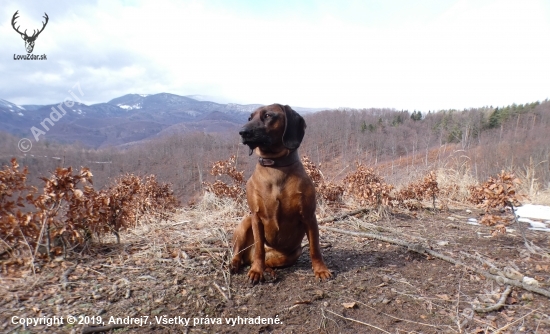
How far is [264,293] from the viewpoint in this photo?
2.77m

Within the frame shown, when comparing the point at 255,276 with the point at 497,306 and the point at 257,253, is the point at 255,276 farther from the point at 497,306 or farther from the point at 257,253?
the point at 497,306

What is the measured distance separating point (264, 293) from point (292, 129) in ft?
4.57

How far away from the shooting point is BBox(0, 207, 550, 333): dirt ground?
7.70ft

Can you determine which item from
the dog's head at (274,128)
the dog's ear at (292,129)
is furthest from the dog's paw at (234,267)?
the dog's ear at (292,129)

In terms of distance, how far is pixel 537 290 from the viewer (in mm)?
2732

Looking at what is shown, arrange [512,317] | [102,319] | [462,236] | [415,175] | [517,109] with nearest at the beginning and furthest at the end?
[102,319] < [512,317] < [462,236] < [415,175] < [517,109]

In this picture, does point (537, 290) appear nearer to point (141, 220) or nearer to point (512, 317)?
point (512, 317)

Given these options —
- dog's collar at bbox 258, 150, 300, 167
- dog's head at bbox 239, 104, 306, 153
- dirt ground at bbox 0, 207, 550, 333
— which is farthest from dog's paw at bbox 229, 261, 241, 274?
dog's head at bbox 239, 104, 306, 153

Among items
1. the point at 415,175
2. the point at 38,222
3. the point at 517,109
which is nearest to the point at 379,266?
the point at 38,222

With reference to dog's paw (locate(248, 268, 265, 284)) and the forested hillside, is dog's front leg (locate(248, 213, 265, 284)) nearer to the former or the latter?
dog's paw (locate(248, 268, 265, 284))

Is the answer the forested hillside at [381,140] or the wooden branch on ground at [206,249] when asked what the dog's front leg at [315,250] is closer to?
the wooden branch on ground at [206,249]

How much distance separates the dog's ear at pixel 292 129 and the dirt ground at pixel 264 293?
124cm

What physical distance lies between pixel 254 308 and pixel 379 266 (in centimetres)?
148

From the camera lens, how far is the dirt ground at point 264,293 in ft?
7.70
